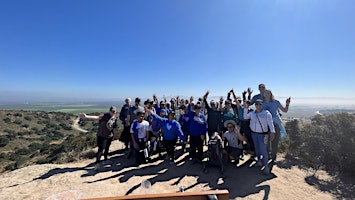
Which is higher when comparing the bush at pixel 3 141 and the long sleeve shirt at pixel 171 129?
the long sleeve shirt at pixel 171 129

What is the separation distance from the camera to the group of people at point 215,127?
18.9ft

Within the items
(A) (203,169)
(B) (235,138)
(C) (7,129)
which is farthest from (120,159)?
(C) (7,129)

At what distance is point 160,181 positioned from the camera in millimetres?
5867

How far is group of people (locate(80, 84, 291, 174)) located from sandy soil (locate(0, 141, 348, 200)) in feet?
1.36

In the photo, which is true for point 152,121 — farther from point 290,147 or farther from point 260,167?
point 290,147

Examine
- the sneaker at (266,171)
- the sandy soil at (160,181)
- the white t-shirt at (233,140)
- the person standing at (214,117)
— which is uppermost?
the person standing at (214,117)

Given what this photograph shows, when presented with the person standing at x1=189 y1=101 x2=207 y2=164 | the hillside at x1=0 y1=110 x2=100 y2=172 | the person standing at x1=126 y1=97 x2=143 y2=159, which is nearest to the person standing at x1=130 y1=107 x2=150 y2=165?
the person standing at x1=126 y1=97 x2=143 y2=159

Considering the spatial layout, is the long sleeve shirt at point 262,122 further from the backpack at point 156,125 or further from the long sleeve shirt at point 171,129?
the backpack at point 156,125

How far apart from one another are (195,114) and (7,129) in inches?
1504

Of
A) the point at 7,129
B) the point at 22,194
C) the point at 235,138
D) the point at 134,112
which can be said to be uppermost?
the point at 134,112

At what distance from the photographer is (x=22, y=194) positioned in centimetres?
535

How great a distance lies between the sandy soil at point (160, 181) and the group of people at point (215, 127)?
415mm

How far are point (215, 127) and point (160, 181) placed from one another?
273cm

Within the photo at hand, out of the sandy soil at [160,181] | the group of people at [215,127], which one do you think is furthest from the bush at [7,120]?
the group of people at [215,127]
